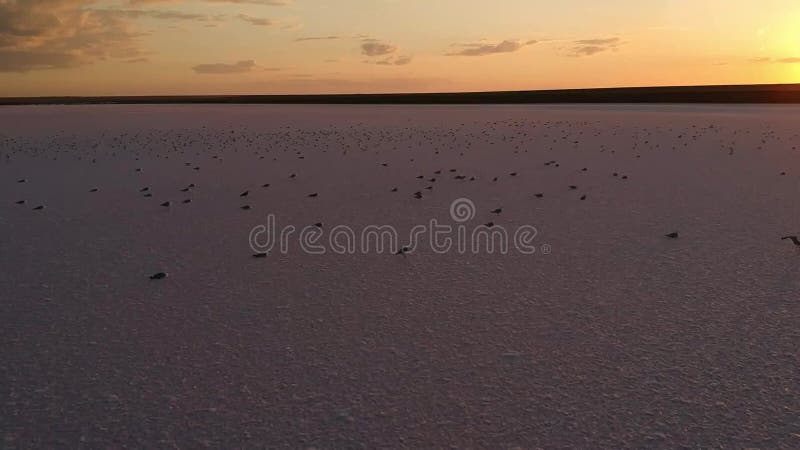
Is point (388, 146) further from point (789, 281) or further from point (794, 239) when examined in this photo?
point (789, 281)

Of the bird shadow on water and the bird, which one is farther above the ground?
the bird

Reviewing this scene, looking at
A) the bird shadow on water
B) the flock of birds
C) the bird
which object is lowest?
the bird shadow on water

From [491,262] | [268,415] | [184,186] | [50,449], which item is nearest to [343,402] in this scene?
[268,415]

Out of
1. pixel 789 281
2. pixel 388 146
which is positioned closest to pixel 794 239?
pixel 789 281

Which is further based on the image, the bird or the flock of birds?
the flock of birds

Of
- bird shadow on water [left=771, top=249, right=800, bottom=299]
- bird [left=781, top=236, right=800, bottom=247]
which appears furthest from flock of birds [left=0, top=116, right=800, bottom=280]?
bird shadow on water [left=771, top=249, right=800, bottom=299]

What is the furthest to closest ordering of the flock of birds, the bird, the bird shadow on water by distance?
the flock of birds, the bird, the bird shadow on water

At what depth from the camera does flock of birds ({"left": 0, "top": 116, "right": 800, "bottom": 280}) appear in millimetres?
10211

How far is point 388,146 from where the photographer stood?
51.3ft

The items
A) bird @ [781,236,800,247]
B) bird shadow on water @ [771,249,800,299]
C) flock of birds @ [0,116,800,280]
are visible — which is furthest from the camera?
flock of birds @ [0,116,800,280]

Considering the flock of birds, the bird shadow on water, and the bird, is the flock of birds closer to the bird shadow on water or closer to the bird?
the bird

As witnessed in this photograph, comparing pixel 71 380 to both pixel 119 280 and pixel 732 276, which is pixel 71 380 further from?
pixel 732 276

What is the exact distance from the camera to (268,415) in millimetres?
2566

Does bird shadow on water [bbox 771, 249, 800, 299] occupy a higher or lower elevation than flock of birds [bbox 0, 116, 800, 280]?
lower
